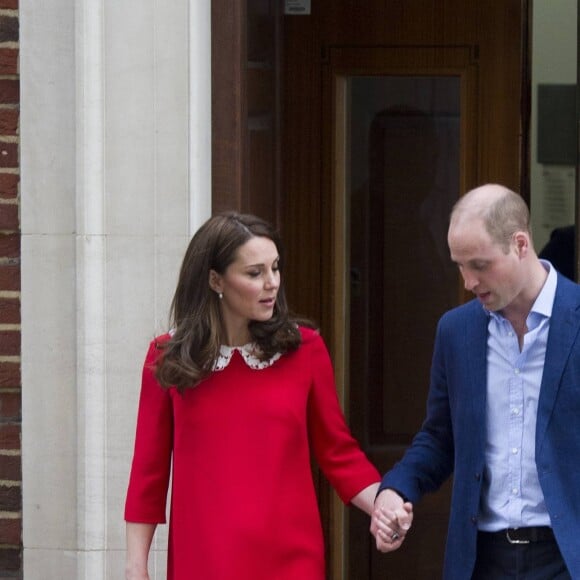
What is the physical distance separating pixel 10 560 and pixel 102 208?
4.12ft

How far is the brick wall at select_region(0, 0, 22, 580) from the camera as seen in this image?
4.91 metres

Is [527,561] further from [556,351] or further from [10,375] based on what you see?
[10,375]

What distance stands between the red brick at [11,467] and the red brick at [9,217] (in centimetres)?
77

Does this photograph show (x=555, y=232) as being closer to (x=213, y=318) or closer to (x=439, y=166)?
(x=439, y=166)

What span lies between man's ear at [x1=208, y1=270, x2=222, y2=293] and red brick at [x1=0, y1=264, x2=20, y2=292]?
1315mm

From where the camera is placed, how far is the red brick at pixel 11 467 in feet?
16.3

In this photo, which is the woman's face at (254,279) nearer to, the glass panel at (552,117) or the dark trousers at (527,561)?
the dark trousers at (527,561)

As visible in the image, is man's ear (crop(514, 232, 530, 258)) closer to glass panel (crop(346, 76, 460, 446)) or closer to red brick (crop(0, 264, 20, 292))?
red brick (crop(0, 264, 20, 292))

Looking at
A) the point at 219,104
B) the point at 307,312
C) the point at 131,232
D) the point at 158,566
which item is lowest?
the point at 158,566

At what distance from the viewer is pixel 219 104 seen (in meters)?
4.91

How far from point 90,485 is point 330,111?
2092 millimetres

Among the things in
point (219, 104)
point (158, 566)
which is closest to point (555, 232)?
point (219, 104)

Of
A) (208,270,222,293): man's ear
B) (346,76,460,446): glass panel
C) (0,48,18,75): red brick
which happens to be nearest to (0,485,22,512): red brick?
(0,48,18,75): red brick

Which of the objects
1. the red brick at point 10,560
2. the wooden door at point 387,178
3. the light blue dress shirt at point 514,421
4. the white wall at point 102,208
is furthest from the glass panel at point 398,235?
the light blue dress shirt at point 514,421
